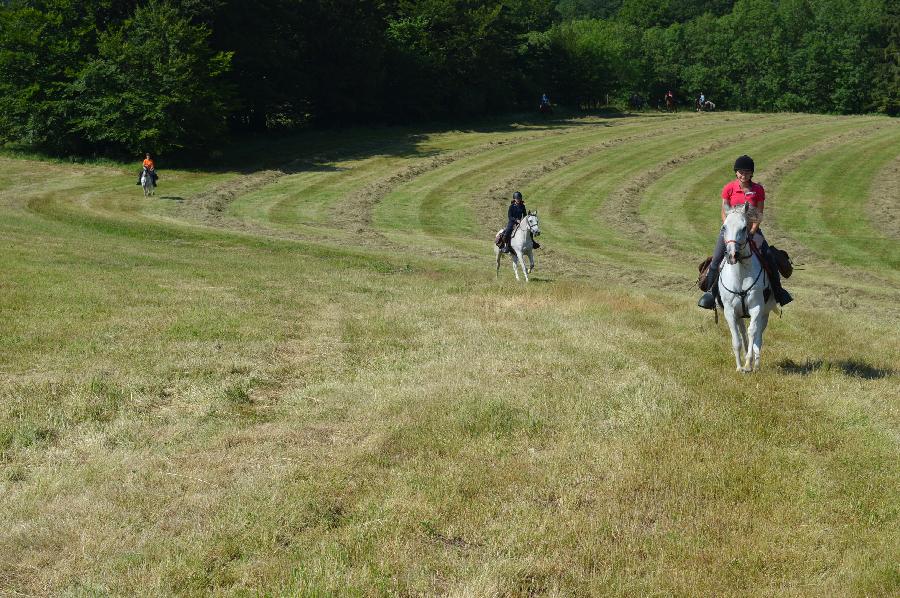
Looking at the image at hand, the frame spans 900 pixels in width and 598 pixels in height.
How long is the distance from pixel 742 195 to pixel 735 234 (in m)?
1.33

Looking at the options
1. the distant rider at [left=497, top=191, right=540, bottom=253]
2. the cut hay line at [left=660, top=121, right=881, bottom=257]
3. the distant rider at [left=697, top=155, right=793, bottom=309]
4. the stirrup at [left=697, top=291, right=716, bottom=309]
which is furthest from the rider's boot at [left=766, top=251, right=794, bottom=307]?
the cut hay line at [left=660, top=121, right=881, bottom=257]

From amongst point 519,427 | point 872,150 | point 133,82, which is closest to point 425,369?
point 519,427

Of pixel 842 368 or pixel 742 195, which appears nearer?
pixel 842 368

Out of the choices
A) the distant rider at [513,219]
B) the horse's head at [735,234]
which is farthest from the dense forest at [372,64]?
the horse's head at [735,234]

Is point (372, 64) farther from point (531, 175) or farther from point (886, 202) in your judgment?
point (886, 202)

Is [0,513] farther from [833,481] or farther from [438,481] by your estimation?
[833,481]

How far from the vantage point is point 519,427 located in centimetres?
1008

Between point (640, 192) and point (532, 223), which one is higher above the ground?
point (532, 223)

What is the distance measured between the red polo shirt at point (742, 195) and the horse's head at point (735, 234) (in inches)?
33.8

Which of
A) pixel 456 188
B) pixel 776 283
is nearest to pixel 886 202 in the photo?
pixel 456 188

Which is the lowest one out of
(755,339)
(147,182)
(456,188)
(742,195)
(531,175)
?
(147,182)

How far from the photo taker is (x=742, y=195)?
45.2ft

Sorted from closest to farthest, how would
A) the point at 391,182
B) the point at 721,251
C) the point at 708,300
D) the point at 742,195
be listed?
the point at 721,251 → the point at 742,195 → the point at 708,300 → the point at 391,182

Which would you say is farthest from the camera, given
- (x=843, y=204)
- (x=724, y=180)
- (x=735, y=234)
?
(x=724, y=180)
